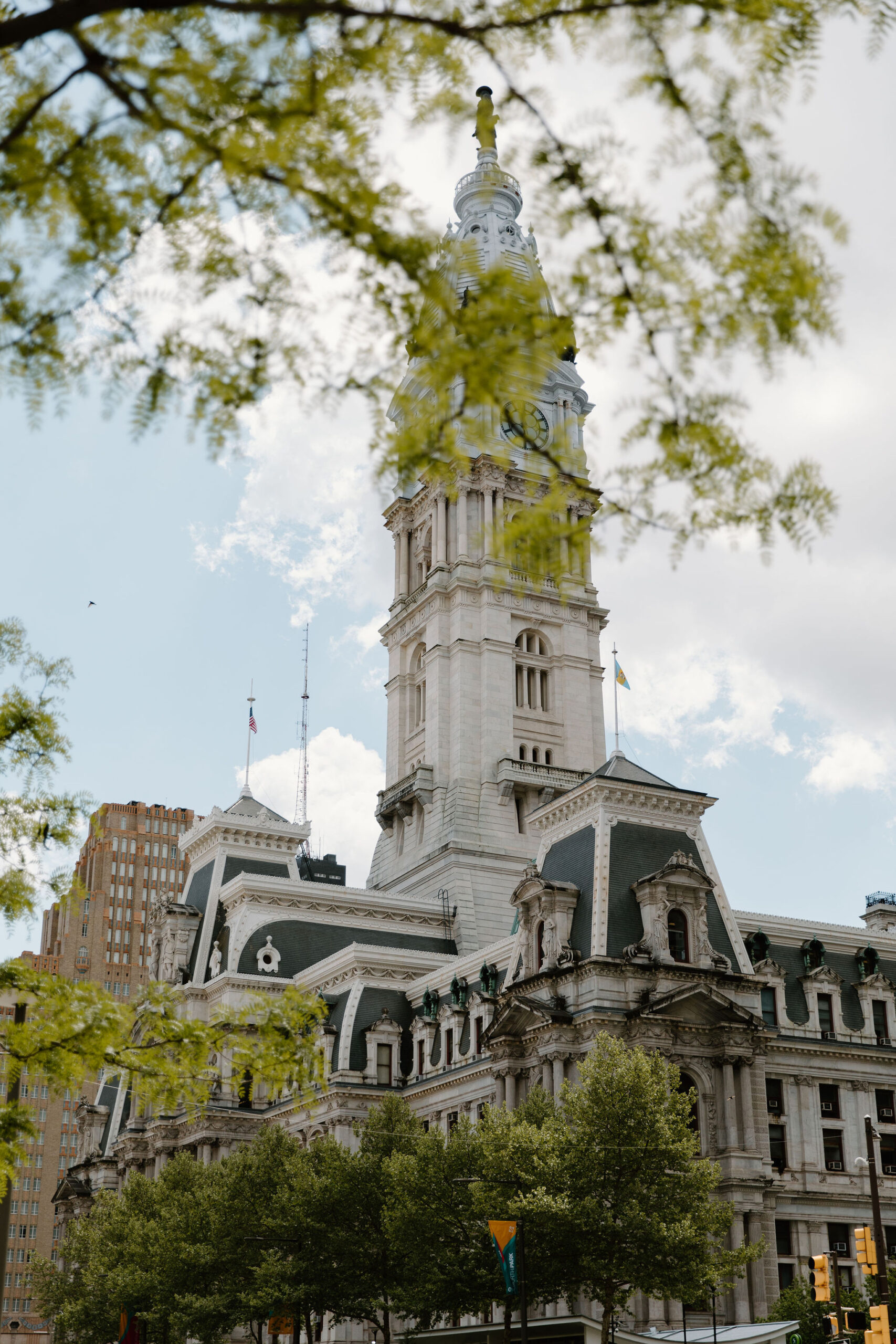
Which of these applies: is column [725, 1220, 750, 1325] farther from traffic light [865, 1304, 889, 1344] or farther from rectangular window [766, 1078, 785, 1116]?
traffic light [865, 1304, 889, 1344]

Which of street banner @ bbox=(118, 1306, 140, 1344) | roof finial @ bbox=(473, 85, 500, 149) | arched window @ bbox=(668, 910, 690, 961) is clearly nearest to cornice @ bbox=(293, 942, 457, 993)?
street banner @ bbox=(118, 1306, 140, 1344)

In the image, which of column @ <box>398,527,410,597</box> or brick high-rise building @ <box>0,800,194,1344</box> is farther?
brick high-rise building @ <box>0,800,194,1344</box>

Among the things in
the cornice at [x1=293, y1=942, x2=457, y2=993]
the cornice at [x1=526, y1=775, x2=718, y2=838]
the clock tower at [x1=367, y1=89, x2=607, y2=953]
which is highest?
the clock tower at [x1=367, y1=89, x2=607, y2=953]

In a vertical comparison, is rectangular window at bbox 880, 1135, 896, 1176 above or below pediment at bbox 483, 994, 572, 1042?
below

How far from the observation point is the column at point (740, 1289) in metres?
60.0

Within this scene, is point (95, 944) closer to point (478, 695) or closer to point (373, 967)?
point (478, 695)

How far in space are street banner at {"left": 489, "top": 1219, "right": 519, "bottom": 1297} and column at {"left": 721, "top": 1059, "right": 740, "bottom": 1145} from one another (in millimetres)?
17383

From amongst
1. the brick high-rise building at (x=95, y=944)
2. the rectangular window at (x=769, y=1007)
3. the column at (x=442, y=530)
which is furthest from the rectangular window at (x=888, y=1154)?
the brick high-rise building at (x=95, y=944)

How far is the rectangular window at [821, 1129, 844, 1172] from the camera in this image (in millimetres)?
69750

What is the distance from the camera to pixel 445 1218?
5497 centimetres

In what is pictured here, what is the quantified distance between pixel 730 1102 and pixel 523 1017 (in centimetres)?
932

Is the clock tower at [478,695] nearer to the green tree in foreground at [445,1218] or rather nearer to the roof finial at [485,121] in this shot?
the green tree in foreground at [445,1218]

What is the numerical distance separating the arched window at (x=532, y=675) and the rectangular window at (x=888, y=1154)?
41831 mm

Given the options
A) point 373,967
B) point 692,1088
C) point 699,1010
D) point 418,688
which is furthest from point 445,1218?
point 418,688
